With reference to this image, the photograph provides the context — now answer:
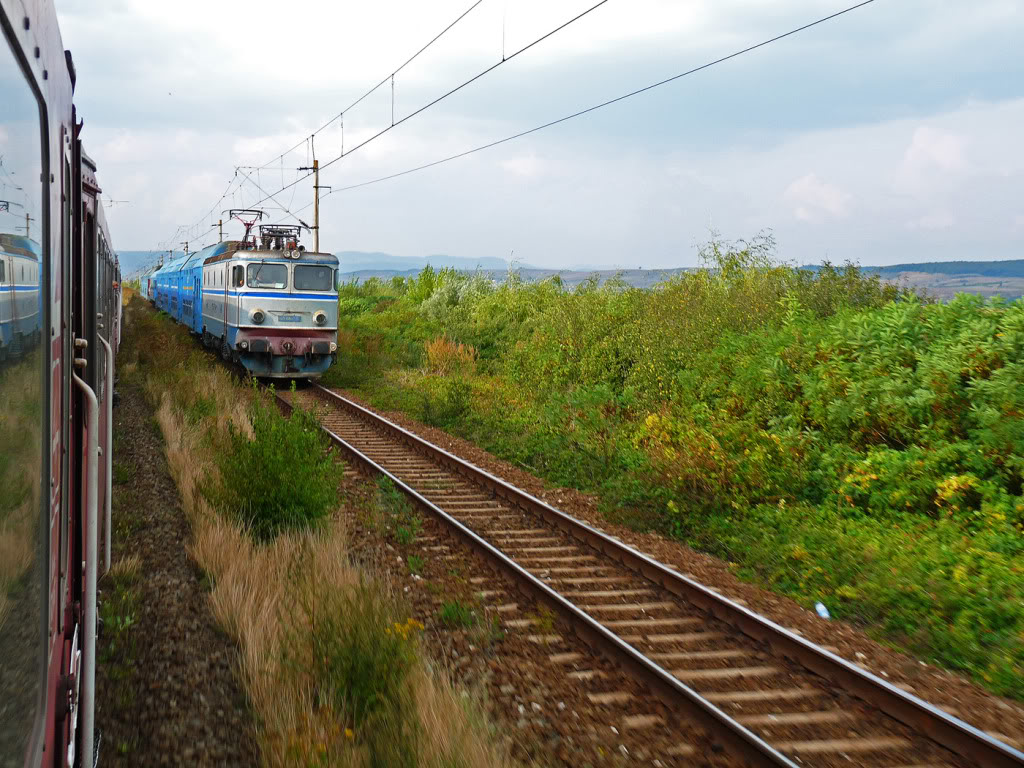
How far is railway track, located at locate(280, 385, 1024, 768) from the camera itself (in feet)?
15.3

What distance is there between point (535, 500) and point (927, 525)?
4.02 meters

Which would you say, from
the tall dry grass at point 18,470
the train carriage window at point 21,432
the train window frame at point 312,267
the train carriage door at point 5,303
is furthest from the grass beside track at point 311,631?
the train window frame at point 312,267

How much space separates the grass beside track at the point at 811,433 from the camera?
23.2 ft

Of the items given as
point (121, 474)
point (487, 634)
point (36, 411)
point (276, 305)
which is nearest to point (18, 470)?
point (36, 411)

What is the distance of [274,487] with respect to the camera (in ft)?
26.1

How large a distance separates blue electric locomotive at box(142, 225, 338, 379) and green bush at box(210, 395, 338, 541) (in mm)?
9717

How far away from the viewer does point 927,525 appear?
26.8ft

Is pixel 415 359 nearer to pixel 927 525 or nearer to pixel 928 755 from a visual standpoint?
pixel 927 525

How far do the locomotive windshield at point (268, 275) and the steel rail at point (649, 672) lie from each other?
11.1m

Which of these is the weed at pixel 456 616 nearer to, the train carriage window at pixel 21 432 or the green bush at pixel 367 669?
the green bush at pixel 367 669

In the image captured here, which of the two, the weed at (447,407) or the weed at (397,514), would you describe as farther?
the weed at (447,407)

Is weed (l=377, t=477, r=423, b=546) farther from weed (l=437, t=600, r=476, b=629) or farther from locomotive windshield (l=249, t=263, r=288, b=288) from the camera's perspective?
locomotive windshield (l=249, t=263, r=288, b=288)

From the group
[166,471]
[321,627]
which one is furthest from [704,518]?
[166,471]

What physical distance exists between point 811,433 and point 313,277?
11782 millimetres
